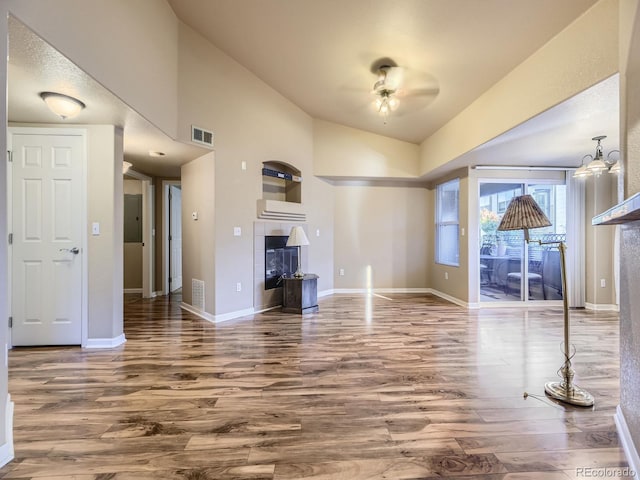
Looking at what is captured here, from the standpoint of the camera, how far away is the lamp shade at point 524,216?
2137 millimetres

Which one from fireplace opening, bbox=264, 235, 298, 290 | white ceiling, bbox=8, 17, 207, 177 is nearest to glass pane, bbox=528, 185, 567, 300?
fireplace opening, bbox=264, 235, 298, 290

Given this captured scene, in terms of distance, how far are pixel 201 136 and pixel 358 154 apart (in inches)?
115

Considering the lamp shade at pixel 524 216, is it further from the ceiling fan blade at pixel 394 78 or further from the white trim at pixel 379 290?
the white trim at pixel 379 290

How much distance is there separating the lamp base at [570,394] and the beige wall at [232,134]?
3.54 metres

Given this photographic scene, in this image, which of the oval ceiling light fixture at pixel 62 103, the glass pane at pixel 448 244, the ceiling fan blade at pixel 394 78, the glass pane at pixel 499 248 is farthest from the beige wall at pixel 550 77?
the oval ceiling light fixture at pixel 62 103

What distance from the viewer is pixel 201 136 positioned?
3.79 m

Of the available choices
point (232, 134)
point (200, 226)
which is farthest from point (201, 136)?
point (200, 226)

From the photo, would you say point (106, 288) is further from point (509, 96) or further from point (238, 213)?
point (509, 96)

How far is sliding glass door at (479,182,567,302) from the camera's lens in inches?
195

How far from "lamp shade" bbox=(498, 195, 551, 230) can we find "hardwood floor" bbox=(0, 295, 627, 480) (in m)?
1.23

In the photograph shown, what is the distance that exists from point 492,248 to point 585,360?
8.12ft

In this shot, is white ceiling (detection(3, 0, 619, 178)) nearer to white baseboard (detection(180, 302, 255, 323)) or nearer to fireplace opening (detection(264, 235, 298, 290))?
fireplace opening (detection(264, 235, 298, 290))

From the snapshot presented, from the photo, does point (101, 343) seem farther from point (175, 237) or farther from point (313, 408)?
point (175, 237)

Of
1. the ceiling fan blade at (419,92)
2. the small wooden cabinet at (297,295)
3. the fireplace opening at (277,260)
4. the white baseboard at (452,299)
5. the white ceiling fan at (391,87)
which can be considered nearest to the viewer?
the white ceiling fan at (391,87)
